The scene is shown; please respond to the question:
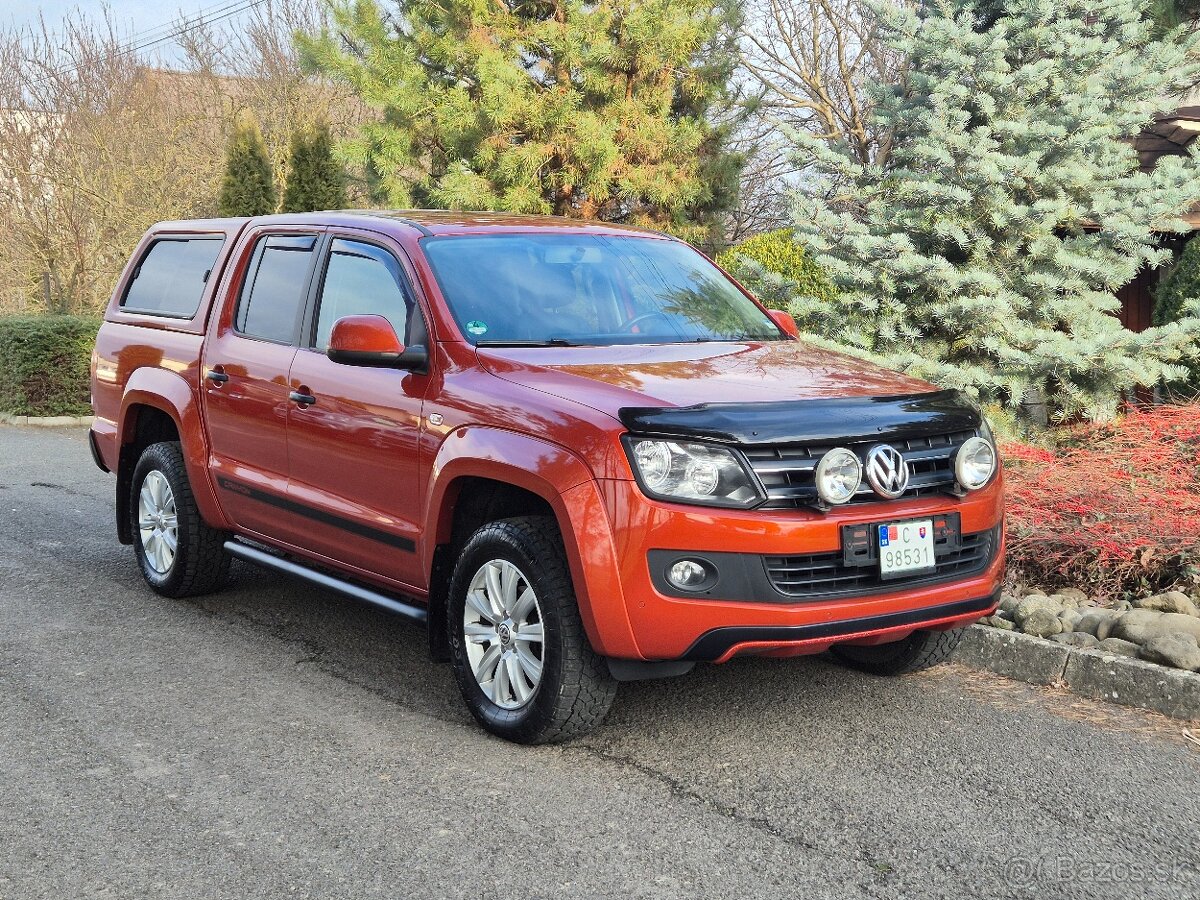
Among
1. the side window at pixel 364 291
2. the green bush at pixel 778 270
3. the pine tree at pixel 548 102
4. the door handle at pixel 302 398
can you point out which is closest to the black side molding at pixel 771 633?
the side window at pixel 364 291

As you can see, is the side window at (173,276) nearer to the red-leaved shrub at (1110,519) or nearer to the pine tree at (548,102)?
the red-leaved shrub at (1110,519)

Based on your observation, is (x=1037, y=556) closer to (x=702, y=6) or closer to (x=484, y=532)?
(x=484, y=532)

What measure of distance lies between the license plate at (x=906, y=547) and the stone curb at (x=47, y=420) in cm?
1410

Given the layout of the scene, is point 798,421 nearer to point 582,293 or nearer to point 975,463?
point 975,463

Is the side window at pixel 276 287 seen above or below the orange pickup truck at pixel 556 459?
above

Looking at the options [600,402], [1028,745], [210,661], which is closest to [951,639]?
[1028,745]

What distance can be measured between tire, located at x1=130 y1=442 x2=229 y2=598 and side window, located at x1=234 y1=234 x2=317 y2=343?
96cm

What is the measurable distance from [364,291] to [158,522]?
7.05ft

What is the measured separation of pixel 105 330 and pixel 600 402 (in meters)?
4.21

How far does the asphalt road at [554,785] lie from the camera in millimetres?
3609

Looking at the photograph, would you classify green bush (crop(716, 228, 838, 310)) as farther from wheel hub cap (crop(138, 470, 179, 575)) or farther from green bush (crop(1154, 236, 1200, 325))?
wheel hub cap (crop(138, 470, 179, 575))

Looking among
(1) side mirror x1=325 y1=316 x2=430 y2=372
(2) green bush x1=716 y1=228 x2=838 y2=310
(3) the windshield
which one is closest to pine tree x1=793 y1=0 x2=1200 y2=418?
(2) green bush x1=716 y1=228 x2=838 y2=310

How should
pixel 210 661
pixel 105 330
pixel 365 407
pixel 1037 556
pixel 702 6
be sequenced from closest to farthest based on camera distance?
pixel 365 407 → pixel 210 661 → pixel 1037 556 → pixel 105 330 → pixel 702 6

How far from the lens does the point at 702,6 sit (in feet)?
47.5
